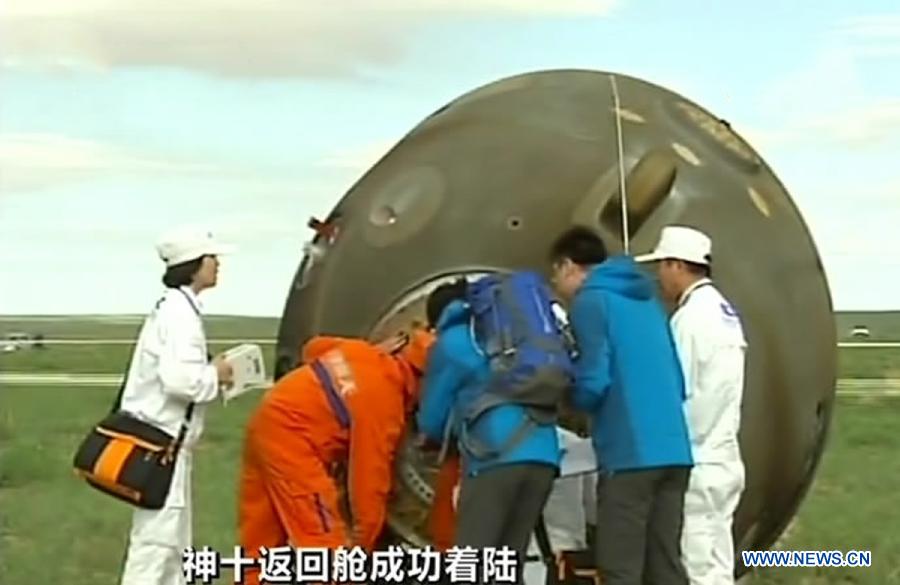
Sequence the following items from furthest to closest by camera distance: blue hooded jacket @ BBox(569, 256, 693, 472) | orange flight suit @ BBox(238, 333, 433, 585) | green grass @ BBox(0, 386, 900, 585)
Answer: green grass @ BBox(0, 386, 900, 585)
orange flight suit @ BBox(238, 333, 433, 585)
blue hooded jacket @ BBox(569, 256, 693, 472)

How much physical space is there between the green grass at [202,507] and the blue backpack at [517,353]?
2.47 m

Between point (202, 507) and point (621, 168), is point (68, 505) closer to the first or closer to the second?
point (202, 507)

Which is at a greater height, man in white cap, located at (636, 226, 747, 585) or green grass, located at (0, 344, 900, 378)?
green grass, located at (0, 344, 900, 378)

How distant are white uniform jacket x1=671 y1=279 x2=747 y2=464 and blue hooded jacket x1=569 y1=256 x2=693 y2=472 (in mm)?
132

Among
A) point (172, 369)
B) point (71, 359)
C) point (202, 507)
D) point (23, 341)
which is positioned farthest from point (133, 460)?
point (71, 359)

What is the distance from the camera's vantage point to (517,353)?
19.9 feet

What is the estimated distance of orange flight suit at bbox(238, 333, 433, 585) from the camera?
627cm

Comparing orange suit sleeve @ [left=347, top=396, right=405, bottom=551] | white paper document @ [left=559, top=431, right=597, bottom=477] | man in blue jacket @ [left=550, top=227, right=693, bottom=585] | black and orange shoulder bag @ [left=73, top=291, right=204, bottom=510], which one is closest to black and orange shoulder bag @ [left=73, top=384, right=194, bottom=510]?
black and orange shoulder bag @ [left=73, top=291, right=204, bottom=510]

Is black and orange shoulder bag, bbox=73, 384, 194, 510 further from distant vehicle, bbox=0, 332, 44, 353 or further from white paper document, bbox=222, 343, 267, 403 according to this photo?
distant vehicle, bbox=0, 332, 44, 353

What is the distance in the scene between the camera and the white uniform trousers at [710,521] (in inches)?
255

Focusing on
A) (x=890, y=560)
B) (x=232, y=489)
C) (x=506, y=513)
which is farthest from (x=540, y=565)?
(x=232, y=489)

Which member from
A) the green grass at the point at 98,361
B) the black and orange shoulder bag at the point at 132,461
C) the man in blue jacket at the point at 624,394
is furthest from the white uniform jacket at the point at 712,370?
the green grass at the point at 98,361

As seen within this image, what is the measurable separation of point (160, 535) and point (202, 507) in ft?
14.1

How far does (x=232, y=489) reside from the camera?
39.2 ft
